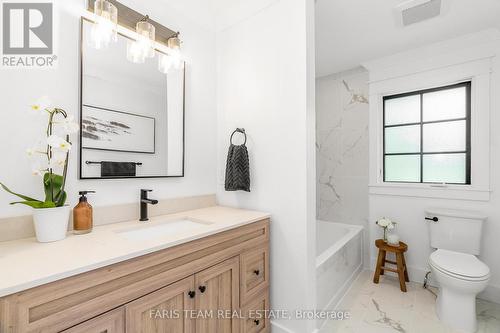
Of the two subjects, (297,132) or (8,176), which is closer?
(8,176)

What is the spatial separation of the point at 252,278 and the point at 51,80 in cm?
154

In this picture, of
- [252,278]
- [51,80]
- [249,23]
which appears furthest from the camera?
[249,23]

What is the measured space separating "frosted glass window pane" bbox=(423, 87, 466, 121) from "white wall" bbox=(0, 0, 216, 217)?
2345 millimetres

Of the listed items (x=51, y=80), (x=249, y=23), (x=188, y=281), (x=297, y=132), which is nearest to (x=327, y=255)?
(x=297, y=132)

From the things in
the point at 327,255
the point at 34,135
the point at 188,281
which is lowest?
the point at 327,255

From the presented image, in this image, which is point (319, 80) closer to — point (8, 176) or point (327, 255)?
point (327, 255)

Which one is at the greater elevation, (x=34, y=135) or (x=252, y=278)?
(x=34, y=135)

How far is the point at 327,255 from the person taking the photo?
188 cm

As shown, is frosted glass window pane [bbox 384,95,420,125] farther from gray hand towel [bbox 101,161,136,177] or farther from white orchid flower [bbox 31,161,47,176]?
white orchid flower [bbox 31,161,47,176]

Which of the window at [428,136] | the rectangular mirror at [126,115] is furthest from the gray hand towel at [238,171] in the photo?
the window at [428,136]

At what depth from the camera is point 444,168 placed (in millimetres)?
Answer: 2338

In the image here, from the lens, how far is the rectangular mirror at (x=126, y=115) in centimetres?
126


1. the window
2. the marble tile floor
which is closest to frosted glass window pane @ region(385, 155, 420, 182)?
the window

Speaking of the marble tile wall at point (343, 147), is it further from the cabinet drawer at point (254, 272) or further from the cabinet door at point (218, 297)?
the cabinet door at point (218, 297)
